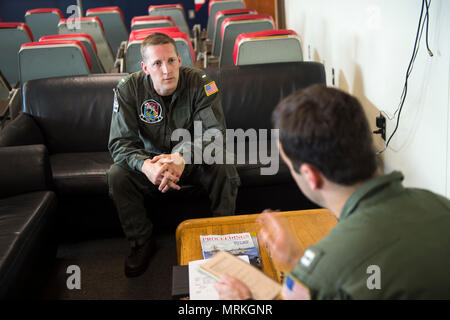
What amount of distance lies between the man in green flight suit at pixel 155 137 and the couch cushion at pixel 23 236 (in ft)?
1.04

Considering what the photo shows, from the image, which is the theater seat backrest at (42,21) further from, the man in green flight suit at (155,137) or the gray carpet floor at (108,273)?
the gray carpet floor at (108,273)

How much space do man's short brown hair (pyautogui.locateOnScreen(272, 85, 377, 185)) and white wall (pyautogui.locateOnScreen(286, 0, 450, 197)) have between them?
37.6 inches

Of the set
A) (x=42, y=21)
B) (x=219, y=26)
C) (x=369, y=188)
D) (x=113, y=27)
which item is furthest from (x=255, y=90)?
(x=42, y=21)

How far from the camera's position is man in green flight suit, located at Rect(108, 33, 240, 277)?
2174 millimetres

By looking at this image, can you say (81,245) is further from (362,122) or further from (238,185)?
(362,122)

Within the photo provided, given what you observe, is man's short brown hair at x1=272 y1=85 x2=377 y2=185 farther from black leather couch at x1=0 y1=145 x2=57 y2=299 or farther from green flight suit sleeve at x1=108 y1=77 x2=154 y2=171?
green flight suit sleeve at x1=108 y1=77 x2=154 y2=171

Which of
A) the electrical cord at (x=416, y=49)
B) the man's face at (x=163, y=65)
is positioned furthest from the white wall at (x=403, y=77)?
the man's face at (x=163, y=65)

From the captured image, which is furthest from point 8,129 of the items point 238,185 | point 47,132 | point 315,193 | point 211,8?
point 211,8

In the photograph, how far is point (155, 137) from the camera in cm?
232

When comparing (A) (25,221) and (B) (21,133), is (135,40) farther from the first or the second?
(A) (25,221)

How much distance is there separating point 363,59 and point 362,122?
1.97 m

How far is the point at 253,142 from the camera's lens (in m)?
2.65

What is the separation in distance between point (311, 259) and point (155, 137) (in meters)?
1.58

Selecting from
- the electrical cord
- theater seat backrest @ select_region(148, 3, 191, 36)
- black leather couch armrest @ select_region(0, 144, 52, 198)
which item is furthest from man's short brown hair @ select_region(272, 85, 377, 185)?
theater seat backrest @ select_region(148, 3, 191, 36)
